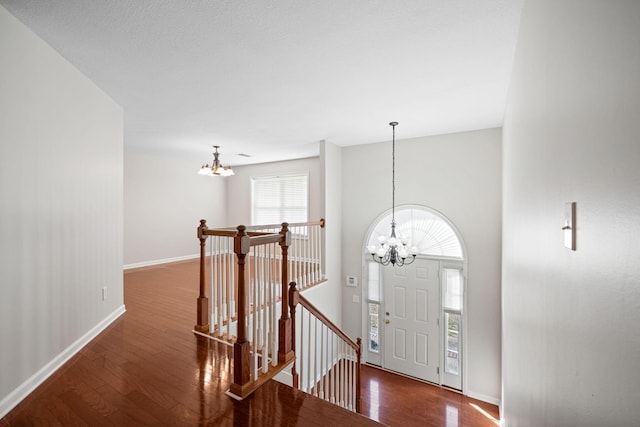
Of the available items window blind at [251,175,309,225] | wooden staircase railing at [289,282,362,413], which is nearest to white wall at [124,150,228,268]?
window blind at [251,175,309,225]

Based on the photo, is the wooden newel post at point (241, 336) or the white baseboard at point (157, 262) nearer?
the wooden newel post at point (241, 336)

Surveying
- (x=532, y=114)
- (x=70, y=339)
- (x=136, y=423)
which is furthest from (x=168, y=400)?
(x=532, y=114)

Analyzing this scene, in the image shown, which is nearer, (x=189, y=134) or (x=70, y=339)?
(x=70, y=339)

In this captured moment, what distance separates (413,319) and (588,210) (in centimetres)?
477

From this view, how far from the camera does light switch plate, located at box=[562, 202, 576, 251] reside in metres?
0.87

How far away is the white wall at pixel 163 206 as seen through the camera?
6.07 metres

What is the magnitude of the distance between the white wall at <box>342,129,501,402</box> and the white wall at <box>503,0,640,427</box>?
127 inches

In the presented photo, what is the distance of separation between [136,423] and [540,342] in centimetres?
233

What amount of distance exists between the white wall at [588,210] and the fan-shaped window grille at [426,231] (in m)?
3.45

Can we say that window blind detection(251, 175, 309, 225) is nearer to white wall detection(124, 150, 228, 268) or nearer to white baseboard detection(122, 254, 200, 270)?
white wall detection(124, 150, 228, 268)

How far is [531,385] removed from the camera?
155 cm

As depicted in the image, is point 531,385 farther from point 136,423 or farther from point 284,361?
point 136,423

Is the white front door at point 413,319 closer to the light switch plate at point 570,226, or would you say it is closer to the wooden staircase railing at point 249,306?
the wooden staircase railing at point 249,306

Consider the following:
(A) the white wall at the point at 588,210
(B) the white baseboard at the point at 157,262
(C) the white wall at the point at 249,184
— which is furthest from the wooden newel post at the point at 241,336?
(B) the white baseboard at the point at 157,262
